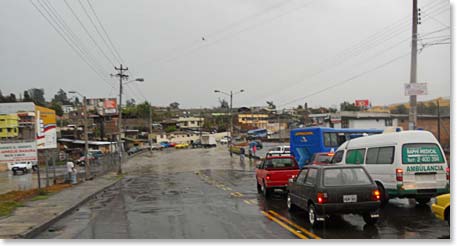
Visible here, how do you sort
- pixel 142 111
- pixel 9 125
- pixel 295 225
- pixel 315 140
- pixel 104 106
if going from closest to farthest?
pixel 295 225, pixel 315 140, pixel 9 125, pixel 104 106, pixel 142 111

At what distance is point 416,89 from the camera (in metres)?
18.5

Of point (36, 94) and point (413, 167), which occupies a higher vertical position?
point (36, 94)

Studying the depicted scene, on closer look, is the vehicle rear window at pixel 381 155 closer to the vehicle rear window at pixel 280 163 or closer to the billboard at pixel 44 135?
the vehicle rear window at pixel 280 163

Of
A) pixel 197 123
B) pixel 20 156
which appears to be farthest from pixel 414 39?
pixel 197 123

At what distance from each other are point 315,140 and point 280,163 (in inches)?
523

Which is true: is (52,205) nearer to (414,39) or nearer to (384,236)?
(384,236)

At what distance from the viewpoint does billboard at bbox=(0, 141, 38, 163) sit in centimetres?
2042

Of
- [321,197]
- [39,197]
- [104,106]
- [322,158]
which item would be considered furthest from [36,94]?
[321,197]

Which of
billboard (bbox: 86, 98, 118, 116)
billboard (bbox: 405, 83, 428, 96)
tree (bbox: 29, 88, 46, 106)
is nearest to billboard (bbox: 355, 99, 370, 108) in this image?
billboard (bbox: 86, 98, 118, 116)

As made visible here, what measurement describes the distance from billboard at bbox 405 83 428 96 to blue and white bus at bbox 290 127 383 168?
1308 centimetres

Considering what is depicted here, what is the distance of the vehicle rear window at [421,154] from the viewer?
13562 millimetres

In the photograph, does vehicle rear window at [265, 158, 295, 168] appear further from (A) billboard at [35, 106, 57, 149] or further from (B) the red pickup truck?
(A) billboard at [35, 106, 57, 149]

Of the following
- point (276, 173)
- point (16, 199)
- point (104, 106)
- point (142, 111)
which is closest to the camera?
point (276, 173)

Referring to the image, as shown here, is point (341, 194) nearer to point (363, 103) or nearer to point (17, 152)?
point (17, 152)
